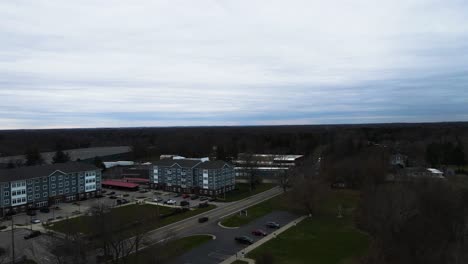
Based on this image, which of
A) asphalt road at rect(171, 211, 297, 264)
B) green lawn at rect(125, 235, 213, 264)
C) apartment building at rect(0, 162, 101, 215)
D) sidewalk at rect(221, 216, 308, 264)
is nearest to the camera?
green lawn at rect(125, 235, 213, 264)

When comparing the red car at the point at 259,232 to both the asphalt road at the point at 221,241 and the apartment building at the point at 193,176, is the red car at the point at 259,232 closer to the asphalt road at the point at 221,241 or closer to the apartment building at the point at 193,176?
the asphalt road at the point at 221,241

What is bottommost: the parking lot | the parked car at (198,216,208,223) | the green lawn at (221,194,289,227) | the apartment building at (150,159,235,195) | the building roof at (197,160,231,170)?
the parking lot

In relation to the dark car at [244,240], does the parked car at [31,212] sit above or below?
below

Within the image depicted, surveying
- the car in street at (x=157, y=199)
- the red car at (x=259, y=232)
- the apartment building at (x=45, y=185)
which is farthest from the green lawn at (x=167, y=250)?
the apartment building at (x=45, y=185)

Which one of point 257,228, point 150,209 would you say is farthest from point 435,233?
point 150,209

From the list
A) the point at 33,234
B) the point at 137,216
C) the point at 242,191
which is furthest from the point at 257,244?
the point at 242,191

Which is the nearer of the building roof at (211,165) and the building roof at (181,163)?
the building roof at (211,165)

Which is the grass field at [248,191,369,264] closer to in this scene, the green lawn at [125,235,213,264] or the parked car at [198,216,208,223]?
the green lawn at [125,235,213,264]

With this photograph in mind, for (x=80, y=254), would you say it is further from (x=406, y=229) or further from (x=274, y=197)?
(x=274, y=197)

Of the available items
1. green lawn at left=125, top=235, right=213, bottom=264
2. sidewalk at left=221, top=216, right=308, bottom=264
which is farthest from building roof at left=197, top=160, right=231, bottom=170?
green lawn at left=125, top=235, right=213, bottom=264
